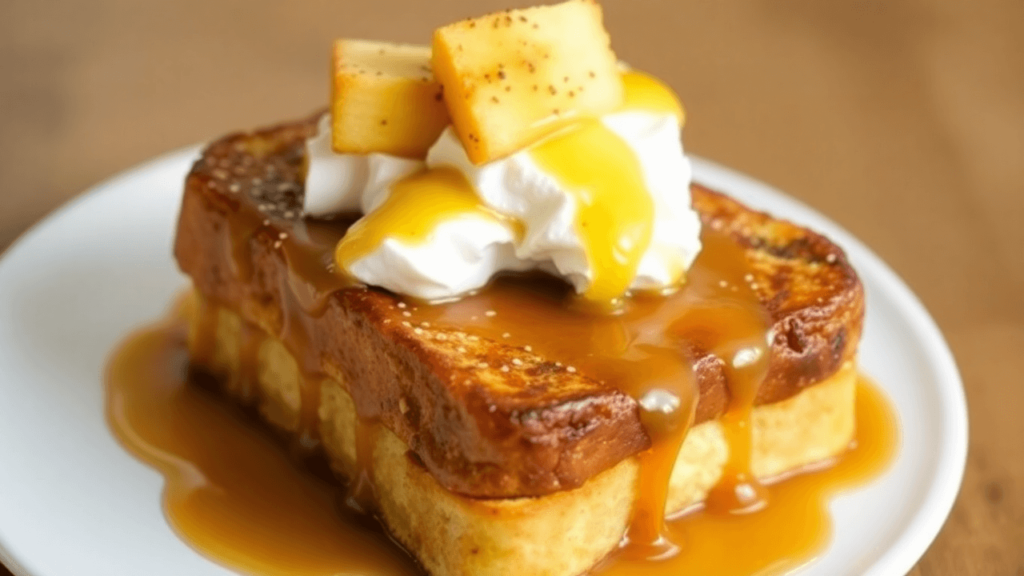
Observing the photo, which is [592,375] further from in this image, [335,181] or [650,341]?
[335,181]

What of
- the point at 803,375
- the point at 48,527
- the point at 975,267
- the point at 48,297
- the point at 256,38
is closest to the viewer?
the point at 48,527

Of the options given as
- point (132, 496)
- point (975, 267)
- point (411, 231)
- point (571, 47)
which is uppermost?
point (571, 47)

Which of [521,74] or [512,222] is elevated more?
[521,74]

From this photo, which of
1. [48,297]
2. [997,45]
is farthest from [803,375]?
[997,45]

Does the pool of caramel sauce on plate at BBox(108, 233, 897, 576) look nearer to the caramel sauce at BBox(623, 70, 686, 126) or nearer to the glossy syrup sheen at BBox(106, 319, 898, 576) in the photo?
the glossy syrup sheen at BBox(106, 319, 898, 576)

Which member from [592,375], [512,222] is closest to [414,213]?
[512,222]

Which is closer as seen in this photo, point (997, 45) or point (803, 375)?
point (803, 375)

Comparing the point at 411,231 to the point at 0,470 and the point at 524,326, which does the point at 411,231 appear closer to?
the point at 524,326
